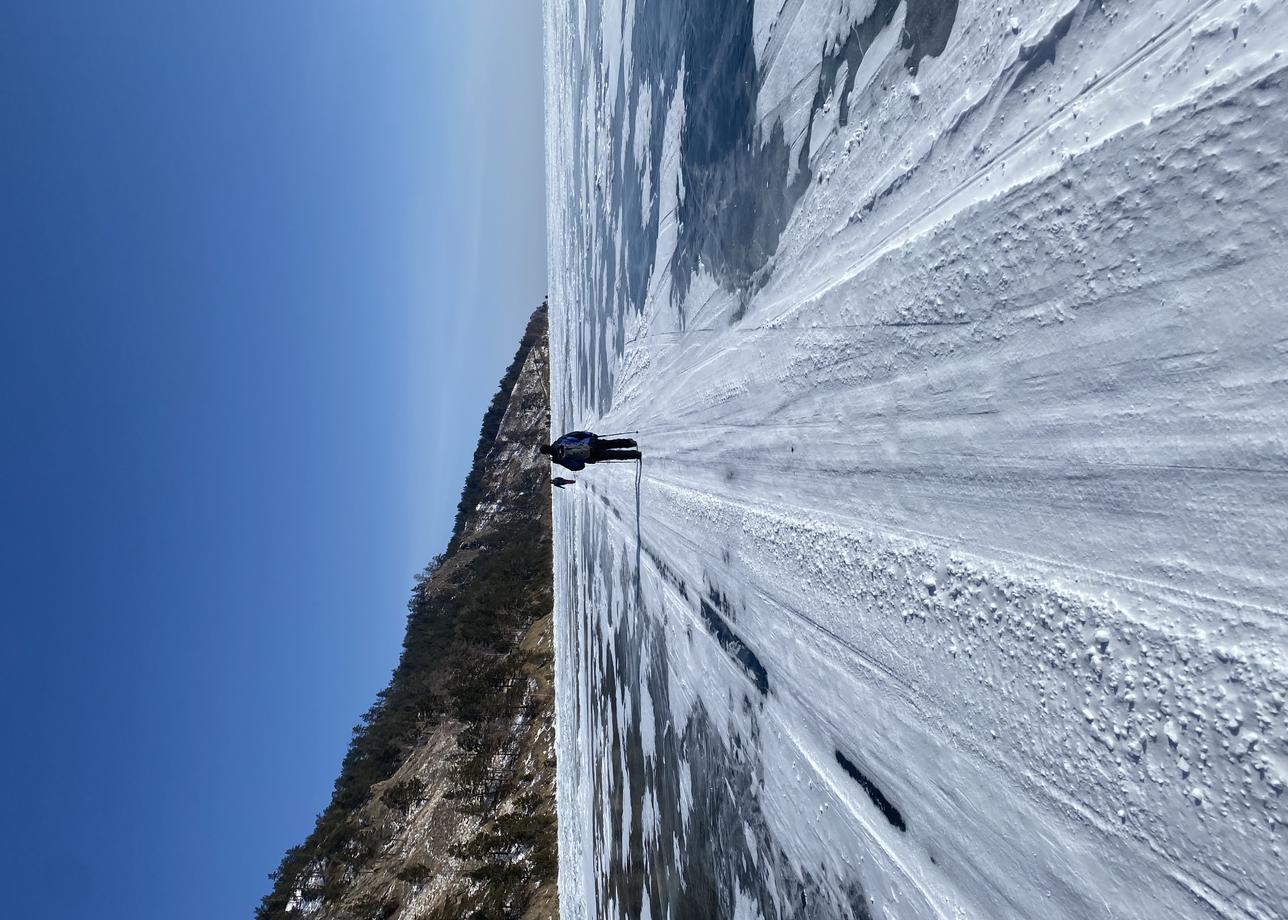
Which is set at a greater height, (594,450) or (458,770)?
(594,450)

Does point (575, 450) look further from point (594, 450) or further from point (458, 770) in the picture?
point (458, 770)

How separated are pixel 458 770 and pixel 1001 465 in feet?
55.8

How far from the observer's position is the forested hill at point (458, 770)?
12906mm

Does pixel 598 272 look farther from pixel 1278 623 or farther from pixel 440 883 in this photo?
pixel 440 883

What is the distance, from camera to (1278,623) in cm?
90

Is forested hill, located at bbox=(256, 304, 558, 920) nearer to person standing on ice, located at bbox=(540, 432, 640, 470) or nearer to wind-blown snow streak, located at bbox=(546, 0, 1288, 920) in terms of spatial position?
person standing on ice, located at bbox=(540, 432, 640, 470)

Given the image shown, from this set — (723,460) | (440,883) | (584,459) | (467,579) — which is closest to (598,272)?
(584,459)

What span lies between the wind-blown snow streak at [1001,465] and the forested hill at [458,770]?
11.0m

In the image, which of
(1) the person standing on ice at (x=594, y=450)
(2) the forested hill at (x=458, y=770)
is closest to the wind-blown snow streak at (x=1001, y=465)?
(1) the person standing on ice at (x=594, y=450)

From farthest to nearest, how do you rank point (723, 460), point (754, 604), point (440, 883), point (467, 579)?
point (467, 579)
point (440, 883)
point (723, 460)
point (754, 604)

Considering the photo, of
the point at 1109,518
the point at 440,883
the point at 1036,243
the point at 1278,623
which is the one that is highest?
the point at 1036,243

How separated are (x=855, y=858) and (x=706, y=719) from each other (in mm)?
1501

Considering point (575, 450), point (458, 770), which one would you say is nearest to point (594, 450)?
point (575, 450)

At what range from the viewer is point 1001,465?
4.47 feet
